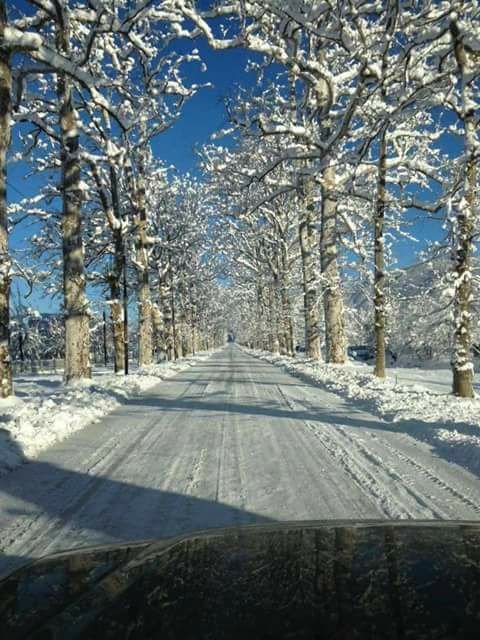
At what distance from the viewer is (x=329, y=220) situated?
19562 mm

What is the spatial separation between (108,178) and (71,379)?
11602 millimetres

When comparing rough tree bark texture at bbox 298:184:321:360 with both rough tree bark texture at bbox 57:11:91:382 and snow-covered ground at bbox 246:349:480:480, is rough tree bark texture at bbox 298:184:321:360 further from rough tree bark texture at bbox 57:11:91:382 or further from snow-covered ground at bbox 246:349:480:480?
rough tree bark texture at bbox 57:11:91:382

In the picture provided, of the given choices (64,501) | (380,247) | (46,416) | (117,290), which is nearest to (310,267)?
(117,290)

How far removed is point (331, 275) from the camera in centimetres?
1916

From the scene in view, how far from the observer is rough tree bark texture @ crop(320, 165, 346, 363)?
18938 millimetres

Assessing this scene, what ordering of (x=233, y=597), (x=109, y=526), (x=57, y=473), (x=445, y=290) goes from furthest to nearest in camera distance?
(x=445, y=290) → (x=57, y=473) → (x=109, y=526) → (x=233, y=597)

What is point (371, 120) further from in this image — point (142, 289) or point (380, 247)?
point (142, 289)

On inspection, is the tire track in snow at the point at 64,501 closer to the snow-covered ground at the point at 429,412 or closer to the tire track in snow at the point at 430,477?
the tire track in snow at the point at 430,477

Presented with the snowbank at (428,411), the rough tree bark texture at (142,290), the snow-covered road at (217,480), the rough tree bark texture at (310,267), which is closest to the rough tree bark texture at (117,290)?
the rough tree bark texture at (142,290)

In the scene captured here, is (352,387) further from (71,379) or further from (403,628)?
(403,628)

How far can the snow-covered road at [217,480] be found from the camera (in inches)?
159

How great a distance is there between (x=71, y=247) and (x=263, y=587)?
13.8m

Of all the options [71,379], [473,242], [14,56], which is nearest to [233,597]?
[473,242]

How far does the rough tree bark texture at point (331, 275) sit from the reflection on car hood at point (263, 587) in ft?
55.0
